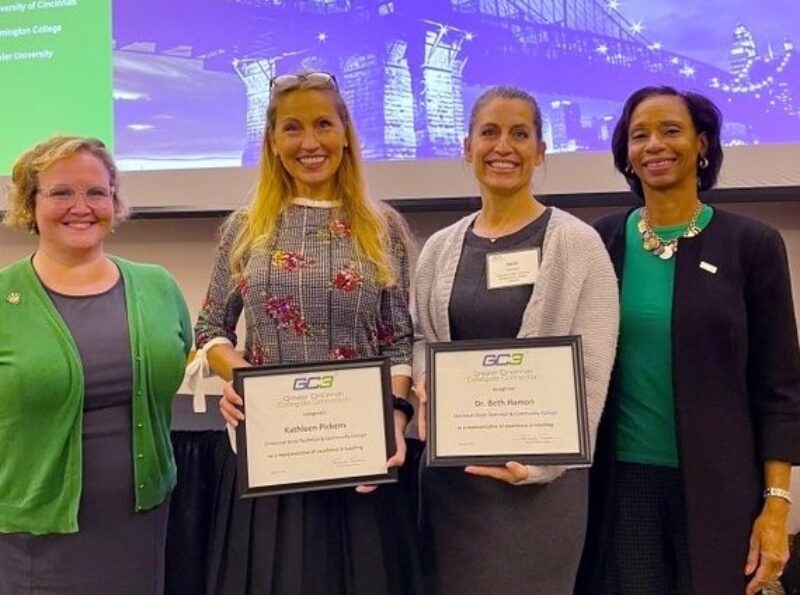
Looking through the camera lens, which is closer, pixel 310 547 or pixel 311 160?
pixel 310 547

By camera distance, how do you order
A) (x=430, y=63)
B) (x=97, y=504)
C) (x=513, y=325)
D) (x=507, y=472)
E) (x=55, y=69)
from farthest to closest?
1. (x=55, y=69)
2. (x=430, y=63)
3. (x=97, y=504)
4. (x=513, y=325)
5. (x=507, y=472)

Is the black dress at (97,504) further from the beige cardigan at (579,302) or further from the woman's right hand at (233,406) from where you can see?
the beige cardigan at (579,302)

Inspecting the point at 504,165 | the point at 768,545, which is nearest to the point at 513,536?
the point at 768,545

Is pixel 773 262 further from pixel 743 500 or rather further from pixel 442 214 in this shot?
pixel 442 214

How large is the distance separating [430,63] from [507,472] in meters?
1.57

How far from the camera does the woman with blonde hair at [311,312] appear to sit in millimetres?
1460

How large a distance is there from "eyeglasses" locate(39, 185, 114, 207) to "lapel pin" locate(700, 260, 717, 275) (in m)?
1.29

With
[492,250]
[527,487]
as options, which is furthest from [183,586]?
[492,250]

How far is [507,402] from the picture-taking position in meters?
1.43

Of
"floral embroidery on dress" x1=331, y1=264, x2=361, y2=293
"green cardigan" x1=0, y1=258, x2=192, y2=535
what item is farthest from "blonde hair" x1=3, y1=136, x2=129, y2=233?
"floral embroidery on dress" x1=331, y1=264, x2=361, y2=293

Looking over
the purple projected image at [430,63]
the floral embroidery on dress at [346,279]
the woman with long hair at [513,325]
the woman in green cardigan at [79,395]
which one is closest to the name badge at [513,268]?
the woman with long hair at [513,325]

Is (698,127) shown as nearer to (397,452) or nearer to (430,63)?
(397,452)

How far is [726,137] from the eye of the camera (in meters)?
2.34

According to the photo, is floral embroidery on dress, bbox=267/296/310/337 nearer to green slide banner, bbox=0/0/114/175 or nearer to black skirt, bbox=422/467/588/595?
black skirt, bbox=422/467/588/595
